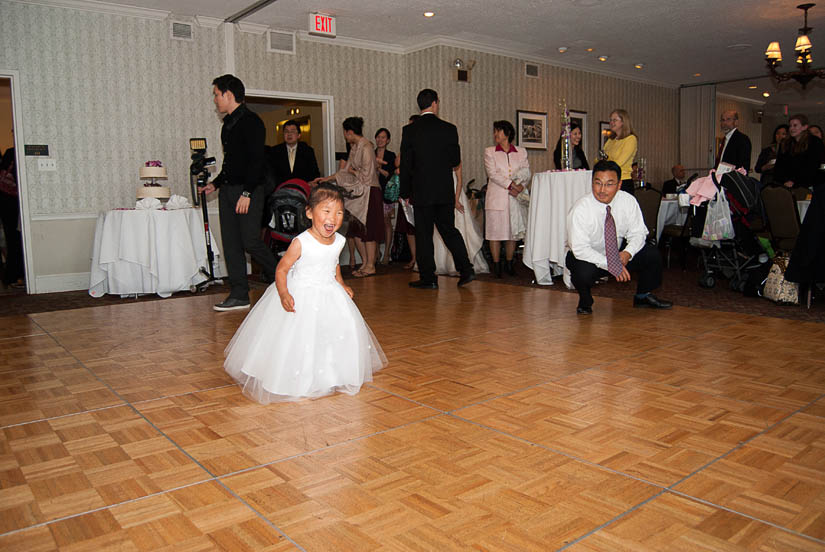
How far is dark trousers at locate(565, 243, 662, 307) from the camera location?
4.26m

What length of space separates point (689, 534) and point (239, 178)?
147 inches

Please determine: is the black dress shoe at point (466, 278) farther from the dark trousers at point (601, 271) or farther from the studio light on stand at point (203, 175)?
the studio light on stand at point (203, 175)

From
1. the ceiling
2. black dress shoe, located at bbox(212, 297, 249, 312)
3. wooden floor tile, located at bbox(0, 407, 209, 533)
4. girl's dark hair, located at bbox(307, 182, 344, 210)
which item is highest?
the ceiling

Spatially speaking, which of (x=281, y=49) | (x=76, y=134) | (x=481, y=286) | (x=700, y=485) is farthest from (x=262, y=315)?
(x=281, y=49)

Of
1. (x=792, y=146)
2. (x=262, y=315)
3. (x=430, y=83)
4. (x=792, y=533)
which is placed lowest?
(x=792, y=533)

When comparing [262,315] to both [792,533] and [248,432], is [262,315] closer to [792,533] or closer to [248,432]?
[248,432]

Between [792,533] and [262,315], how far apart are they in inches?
78.4

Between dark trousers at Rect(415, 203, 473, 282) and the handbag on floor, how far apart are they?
231 cm

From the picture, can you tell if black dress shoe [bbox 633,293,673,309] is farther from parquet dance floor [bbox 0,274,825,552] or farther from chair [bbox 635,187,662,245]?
chair [bbox 635,187,662,245]

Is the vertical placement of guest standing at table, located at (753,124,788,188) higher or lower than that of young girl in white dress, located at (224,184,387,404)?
higher

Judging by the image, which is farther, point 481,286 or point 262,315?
point 481,286

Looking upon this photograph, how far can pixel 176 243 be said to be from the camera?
5.78 m

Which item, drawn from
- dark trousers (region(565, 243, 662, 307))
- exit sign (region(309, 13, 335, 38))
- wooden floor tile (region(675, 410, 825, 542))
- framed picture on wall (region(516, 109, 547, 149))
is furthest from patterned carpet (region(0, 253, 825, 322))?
framed picture on wall (region(516, 109, 547, 149))

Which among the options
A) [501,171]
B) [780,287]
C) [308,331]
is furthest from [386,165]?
[308,331]
